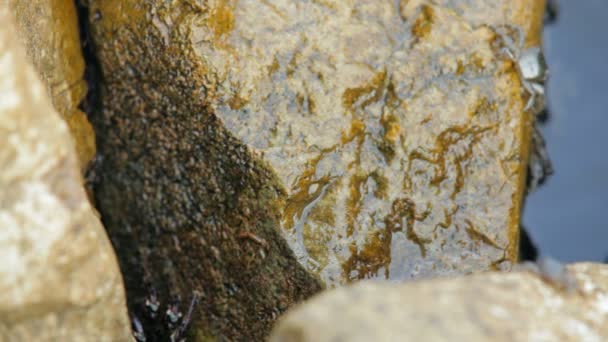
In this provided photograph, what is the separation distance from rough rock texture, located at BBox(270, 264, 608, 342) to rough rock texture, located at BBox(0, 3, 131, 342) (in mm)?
622

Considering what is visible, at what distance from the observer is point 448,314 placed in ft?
4.47

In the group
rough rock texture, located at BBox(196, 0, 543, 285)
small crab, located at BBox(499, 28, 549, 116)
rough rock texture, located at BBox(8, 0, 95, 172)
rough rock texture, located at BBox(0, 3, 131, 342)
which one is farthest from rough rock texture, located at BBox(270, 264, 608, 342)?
rough rock texture, located at BBox(8, 0, 95, 172)

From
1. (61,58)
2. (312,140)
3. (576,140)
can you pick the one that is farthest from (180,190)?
(576,140)

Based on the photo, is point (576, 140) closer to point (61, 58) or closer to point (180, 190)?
point (180, 190)

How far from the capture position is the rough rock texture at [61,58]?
2498 millimetres

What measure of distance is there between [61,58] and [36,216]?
1216 millimetres

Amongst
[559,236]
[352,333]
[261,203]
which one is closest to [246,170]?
[261,203]

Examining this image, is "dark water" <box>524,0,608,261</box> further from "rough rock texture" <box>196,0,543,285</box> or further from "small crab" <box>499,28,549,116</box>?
"rough rock texture" <box>196,0,543,285</box>

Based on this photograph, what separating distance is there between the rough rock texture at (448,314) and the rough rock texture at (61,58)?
61.0 inches

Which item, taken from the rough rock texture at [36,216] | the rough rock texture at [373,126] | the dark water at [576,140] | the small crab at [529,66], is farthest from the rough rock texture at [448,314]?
the dark water at [576,140]

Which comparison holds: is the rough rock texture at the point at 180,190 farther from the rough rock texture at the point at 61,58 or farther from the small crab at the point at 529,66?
the small crab at the point at 529,66

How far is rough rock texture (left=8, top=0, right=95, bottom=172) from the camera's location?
2.50 m

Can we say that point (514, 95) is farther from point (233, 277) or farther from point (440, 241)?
point (233, 277)

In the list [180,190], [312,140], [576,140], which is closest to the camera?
[312,140]
